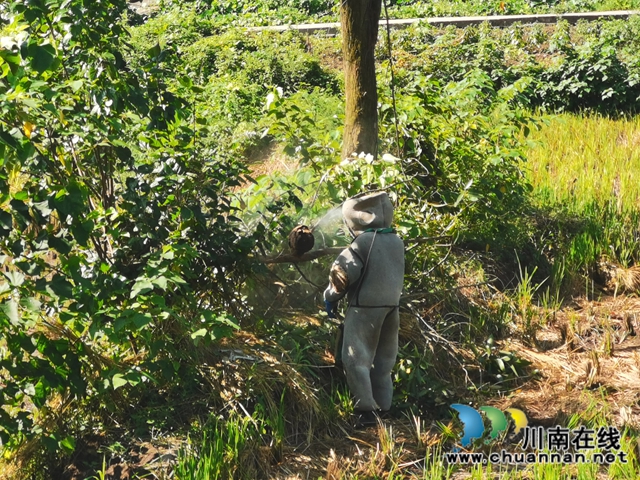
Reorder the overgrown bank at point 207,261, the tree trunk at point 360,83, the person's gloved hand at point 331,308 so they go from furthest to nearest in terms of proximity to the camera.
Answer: the tree trunk at point 360,83 → the person's gloved hand at point 331,308 → the overgrown bank at point 207,261

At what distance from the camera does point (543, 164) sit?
7594mm

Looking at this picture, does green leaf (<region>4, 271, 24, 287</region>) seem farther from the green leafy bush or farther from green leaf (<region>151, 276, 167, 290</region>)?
green leaf (<region>151, 276, 167, 290</region>)

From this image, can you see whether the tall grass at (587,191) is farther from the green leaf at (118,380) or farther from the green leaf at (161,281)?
the green leaf at (118,380)

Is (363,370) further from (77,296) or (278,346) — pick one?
(77,296)

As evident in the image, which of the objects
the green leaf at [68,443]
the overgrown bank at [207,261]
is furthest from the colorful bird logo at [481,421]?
the green leaf at [68,443]

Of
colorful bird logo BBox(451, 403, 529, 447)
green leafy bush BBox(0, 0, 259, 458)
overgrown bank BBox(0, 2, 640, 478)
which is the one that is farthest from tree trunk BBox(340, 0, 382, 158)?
colorful bird logo BBox(451, 403, 529, 447)

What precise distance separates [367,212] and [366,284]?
360 millimetres

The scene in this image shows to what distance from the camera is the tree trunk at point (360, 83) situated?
17.8ft

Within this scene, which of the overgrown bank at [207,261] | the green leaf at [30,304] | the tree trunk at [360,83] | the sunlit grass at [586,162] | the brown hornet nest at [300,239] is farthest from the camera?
the sunlit grass at [586,162]

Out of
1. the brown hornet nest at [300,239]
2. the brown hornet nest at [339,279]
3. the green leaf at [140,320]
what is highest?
the green leaf at [140,320]

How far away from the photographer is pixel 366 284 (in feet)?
13.4

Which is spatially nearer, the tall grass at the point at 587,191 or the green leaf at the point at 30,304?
the green leaf at the point at 30,304

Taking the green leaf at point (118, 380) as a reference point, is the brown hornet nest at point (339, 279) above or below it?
above

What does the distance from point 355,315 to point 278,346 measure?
55cm
